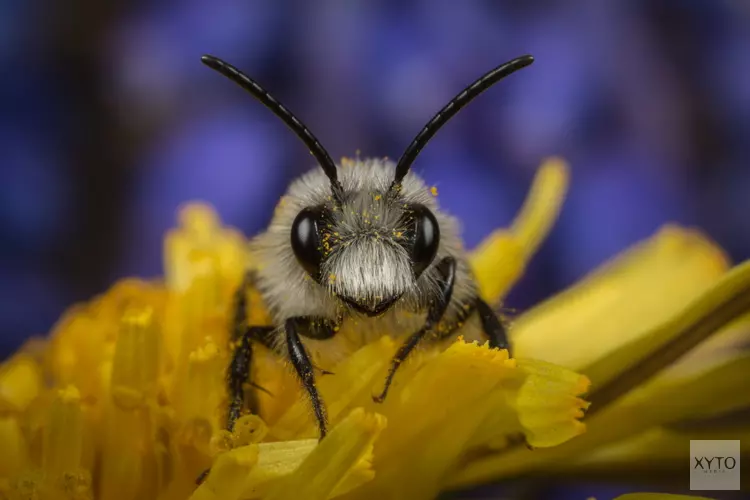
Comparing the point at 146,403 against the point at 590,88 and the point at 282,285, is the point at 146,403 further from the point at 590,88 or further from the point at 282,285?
the point at 590,88

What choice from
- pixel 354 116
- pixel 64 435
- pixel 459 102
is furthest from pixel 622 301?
pixel 354 116

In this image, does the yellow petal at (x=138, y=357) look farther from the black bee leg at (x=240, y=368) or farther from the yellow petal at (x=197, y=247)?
the yellow petal at (x=197, y=247)

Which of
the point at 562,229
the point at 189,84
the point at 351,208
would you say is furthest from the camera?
the point at 189,84

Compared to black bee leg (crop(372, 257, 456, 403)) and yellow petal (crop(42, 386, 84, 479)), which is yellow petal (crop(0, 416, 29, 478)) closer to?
yellow petal (crop(42, 386, 84, 479))

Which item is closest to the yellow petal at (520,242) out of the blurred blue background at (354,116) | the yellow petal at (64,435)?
the yellow petal at (64,435)

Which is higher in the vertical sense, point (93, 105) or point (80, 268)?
point (93, 105)

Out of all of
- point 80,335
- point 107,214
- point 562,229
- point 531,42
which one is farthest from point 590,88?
point 80,335

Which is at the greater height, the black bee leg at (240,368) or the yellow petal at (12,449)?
the black bee leg at (240,368)
